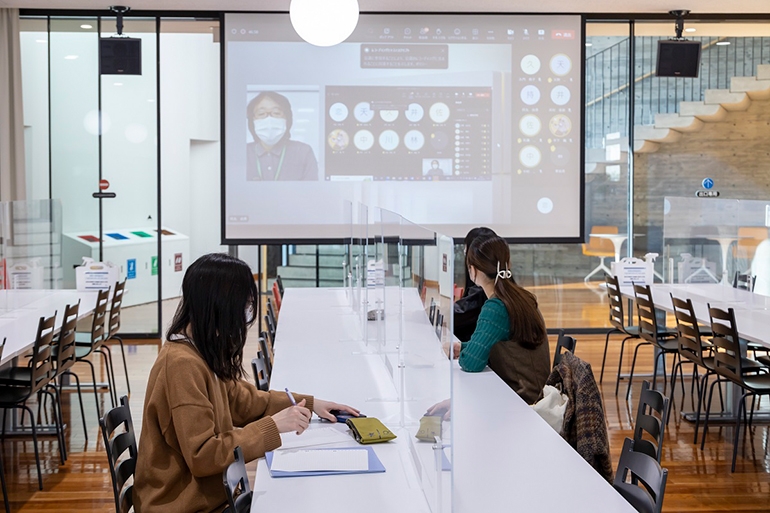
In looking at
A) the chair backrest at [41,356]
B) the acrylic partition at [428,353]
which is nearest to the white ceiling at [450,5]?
the chair backrest at [41,356]

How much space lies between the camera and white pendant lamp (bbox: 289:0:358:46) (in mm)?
4312

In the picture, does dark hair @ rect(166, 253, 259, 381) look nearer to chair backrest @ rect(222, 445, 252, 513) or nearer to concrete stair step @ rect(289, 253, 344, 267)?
chair backrest @ rect(222, 445, 252, 513)

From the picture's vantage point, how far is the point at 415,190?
290 inches

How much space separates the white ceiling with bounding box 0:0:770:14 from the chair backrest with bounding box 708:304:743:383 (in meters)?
3.65

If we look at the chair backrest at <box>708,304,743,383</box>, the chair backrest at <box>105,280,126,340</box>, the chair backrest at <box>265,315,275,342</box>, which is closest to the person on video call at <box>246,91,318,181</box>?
the chair backrest at <box>105,280,126,340</box>

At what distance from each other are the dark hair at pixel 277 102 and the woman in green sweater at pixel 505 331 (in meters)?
4.19

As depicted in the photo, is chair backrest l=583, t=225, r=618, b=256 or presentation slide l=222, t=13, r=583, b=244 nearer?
presentation slide l=222, t=13, r=583, b=244

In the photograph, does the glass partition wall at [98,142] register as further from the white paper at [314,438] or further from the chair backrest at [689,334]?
the white paper at [314,438]

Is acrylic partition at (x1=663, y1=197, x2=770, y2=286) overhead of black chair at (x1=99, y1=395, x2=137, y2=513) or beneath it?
overhead

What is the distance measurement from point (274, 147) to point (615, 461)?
4.26m

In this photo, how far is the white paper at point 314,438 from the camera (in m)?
2.40

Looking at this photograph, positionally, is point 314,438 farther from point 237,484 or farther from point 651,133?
point 651,133

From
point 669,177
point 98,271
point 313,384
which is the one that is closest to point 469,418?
point 313,384

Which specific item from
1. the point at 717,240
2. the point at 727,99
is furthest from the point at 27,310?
the point at 727,99
